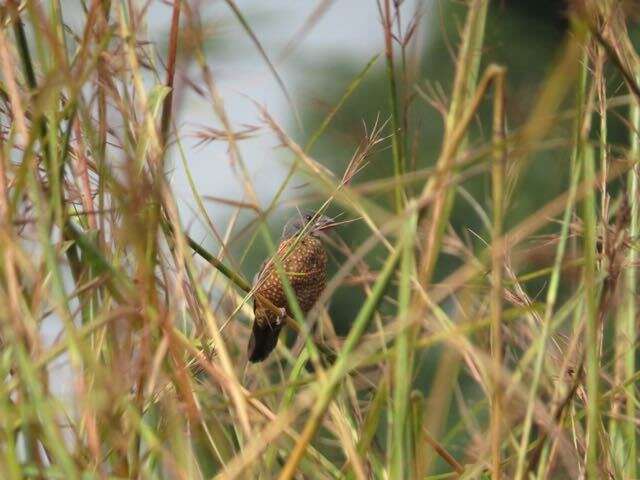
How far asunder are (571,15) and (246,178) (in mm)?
492

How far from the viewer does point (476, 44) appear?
2.81 feet

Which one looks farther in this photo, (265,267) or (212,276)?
(265,267)

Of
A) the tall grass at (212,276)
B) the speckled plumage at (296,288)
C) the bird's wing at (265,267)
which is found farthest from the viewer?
the speckled plumage at (296,288)

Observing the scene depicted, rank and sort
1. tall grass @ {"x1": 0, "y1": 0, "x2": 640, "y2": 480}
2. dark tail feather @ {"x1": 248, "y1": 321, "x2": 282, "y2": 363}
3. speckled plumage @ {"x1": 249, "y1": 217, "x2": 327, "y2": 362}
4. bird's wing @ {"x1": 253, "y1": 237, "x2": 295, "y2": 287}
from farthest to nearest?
dark tail feather @ {"x1": 248, "y1": 321, "x2": 282, "y2": 363}, speckled plumage @ {"x1": 249, "y1": 217, "x2": 327, "y2": 362}, bird's wing @ {"x1": 253, "y1": 237, "x2": 295, "y2": 287}, tall grass @ {"x1": 0, "y1": 0, "x2": 640, "y2": 480}

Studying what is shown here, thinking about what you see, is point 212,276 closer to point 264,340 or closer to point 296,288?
point 296,288

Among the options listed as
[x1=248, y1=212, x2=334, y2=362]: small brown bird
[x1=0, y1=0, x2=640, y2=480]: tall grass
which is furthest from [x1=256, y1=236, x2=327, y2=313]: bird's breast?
[x1=0, y1=0, x2=640, y2=480]: tall grass

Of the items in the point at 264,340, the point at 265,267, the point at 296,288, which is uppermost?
the point at 265,267

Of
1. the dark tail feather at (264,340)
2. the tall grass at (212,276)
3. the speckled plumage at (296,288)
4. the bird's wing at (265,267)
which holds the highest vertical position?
the tall grass at (212,276)

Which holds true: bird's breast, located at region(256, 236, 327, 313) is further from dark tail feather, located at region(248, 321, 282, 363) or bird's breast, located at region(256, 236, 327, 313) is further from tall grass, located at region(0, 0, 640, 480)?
tall grass, located at region(0, 0, 640, 480)

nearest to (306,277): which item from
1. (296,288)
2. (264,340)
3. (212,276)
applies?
(296,288)

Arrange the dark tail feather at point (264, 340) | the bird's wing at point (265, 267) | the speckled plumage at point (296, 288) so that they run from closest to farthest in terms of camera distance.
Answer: the bird's wing at point (265, 267) < the speckled plumage at point (296, 288) < the dark tail feather at point (264, 340)

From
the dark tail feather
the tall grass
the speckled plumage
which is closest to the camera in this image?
the tall grass

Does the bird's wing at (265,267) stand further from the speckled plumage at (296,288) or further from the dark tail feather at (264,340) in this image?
the dark tail feather at (264,340)

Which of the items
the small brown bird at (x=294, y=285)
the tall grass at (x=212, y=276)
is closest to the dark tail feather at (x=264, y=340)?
the small brown bird at (x=294, y=285)
